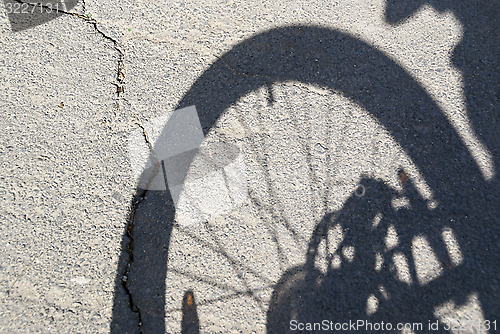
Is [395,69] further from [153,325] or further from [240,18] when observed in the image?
[153,325]

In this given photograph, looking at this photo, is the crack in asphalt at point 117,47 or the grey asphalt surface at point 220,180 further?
the crack in asphalt at point 117,47

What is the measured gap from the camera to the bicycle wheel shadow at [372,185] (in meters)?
2.05

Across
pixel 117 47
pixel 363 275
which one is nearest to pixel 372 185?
pixel 363 275

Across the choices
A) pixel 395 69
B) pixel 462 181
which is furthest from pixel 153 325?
pixel 395 69

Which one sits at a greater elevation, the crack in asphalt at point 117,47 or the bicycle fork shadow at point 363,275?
the crack in asphalt at point 117,47

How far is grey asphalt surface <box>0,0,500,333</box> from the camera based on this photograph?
80.4 inches

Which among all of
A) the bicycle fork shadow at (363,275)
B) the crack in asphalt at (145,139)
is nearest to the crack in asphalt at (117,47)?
the crack in asphalt at (145,139)

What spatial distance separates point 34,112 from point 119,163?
79 centimetres

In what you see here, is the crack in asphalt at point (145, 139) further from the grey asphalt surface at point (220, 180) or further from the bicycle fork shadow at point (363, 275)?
the bicycle fork shadow at point (363, 275)

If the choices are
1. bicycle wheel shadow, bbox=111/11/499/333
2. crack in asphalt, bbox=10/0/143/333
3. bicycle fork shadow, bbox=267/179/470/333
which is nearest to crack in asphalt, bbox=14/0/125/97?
crack in asphalt, bbox=10/0/143/333

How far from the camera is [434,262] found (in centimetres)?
211

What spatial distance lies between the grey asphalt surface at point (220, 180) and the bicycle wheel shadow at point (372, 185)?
0.05 feet

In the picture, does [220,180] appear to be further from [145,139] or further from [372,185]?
[372,185]

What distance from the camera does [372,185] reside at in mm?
2238
